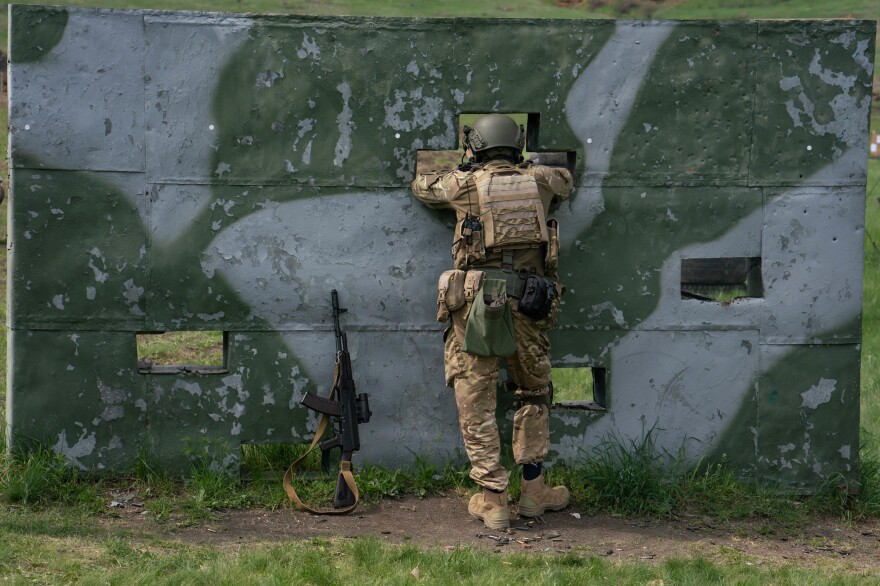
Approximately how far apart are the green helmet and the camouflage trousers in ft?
2.66

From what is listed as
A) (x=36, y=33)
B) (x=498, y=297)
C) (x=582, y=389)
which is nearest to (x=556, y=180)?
(x=498, y=297)

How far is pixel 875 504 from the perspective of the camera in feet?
20.1

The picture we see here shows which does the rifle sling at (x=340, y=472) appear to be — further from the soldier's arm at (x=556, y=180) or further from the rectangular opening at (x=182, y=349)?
the rectangular opening at (x=182, y=349)

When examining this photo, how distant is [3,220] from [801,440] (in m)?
11.4

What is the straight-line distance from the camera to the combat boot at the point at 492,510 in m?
5.56

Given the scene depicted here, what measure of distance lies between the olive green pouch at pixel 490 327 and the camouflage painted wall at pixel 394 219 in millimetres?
584

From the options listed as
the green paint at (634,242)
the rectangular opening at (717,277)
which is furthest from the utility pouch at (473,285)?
the rectangular opening at (717,277)

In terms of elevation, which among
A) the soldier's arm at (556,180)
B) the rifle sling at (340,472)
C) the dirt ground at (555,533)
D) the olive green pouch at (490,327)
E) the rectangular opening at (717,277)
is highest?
the soldier's arm at (556,180)

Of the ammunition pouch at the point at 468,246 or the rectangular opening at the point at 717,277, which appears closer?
the ammunition pouch at the point at 468,246

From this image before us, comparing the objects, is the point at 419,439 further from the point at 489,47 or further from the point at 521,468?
the point at 489,47

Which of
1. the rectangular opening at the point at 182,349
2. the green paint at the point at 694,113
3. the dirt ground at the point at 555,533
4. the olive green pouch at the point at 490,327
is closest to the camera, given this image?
the dirt ground at the point at 555,533

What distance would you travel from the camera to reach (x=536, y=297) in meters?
5.54

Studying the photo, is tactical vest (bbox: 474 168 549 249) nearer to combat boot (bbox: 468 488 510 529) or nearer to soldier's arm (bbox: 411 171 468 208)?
soldier's arm (bbox: 411 171 468 208)

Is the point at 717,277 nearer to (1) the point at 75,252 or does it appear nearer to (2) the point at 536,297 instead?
(2) the point at 536,297
